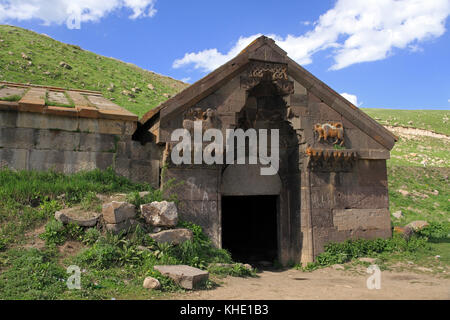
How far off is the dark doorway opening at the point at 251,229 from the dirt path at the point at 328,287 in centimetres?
256

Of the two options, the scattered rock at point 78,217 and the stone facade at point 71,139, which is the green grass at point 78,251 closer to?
the scattered rock at point 78,217

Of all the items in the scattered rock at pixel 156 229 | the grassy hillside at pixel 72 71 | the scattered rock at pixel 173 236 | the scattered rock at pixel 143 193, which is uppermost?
the grassy hillside at pixel 72 71

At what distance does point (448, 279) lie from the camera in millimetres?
7027

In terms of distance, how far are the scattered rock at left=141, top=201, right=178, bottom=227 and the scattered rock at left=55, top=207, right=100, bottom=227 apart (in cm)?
91

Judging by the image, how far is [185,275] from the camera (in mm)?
5473

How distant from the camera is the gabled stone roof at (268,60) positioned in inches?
309

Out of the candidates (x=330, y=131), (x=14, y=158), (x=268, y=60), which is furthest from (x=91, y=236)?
(x=330, y=131)

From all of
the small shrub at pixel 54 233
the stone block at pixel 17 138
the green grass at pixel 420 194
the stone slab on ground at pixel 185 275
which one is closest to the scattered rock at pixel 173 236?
the stone slab on ground at pixel 185 275

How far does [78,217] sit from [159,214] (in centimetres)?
148

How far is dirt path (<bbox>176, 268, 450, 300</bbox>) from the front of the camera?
5605mm

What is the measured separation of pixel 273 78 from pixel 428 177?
1473 centimetres

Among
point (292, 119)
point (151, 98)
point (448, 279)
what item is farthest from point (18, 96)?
point (151, 98)

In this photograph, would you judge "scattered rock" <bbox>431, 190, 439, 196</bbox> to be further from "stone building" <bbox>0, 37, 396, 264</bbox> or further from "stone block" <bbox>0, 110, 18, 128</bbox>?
"stone block" <bbox>0, 110, 18, 128</bbox>
